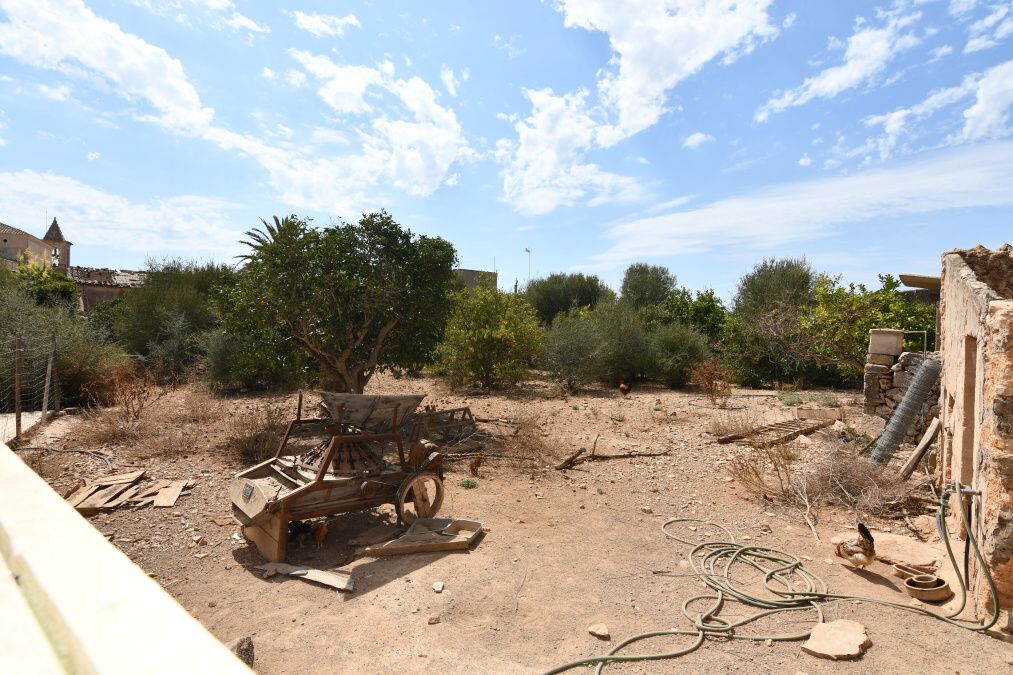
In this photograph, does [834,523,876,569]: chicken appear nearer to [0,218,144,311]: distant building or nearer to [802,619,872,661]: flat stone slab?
[802,619,872,661]: flat stone slab

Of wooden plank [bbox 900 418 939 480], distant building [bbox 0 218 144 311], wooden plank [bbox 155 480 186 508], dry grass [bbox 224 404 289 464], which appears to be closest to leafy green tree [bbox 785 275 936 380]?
wooden plank [bbox 900 418 939 480]

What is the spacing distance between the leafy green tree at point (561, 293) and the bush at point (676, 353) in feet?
38.7

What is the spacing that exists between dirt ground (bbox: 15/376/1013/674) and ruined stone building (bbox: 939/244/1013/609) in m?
0.62

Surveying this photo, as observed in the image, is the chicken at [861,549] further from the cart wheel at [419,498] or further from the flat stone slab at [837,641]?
the cart wheel at [419,498]

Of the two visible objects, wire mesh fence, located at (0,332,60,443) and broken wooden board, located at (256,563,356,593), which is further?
wire mesh fence, located at (0,332,60,443)

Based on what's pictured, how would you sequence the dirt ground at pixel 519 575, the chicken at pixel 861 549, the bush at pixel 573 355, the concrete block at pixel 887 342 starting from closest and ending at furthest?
1. the dirt ground at pixel 519 575
2. the chicken at pixel 861 549
3. the concrete block at pixel 887 342
4. the bush at pixel 573 355

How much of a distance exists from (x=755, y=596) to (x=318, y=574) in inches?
147

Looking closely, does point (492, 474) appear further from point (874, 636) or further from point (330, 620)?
point (874, 636)

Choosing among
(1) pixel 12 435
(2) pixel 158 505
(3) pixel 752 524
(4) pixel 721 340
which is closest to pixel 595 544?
(3) pixel 752 524

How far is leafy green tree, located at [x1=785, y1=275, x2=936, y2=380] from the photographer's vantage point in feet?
46.4

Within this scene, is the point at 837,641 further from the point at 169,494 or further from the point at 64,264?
the point at 64,264

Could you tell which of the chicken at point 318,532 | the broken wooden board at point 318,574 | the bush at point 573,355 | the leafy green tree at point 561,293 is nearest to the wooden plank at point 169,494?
the chicken at point 318,532

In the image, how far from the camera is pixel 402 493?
5738 mm

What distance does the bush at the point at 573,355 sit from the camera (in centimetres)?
1747
